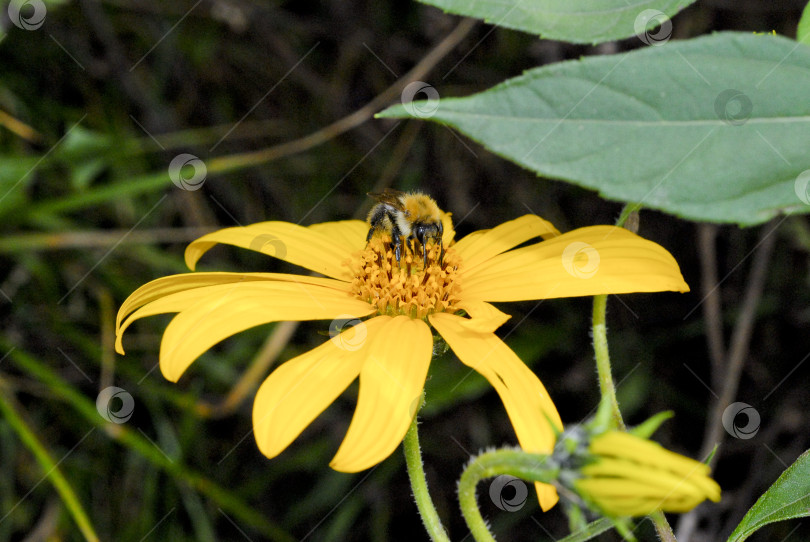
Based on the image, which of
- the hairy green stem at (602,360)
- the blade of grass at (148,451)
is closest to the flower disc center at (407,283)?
the hairy green stem at (602,360)

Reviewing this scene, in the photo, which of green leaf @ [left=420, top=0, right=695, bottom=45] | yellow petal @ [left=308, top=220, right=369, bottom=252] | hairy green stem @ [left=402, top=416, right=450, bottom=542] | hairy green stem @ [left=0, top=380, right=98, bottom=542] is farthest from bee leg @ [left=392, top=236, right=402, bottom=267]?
hairy green stem @ [left=0, top=380, right=98, bottom=542]

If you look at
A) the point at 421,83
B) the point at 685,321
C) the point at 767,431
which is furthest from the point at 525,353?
the point at 421,83

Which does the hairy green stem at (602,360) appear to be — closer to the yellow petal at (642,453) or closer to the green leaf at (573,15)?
the yellow petal at (642,453)

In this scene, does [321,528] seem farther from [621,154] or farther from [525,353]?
[621,154]

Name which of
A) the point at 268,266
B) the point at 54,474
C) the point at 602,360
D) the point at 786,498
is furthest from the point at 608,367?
the point at 268,266

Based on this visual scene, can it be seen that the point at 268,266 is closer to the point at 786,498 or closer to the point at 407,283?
the point at 407,283

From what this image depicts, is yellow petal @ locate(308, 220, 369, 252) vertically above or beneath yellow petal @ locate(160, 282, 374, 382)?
above

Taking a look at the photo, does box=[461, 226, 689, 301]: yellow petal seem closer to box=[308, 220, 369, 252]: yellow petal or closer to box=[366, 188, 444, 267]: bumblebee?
box=[366, 188, 444, 267]: bumblebee
